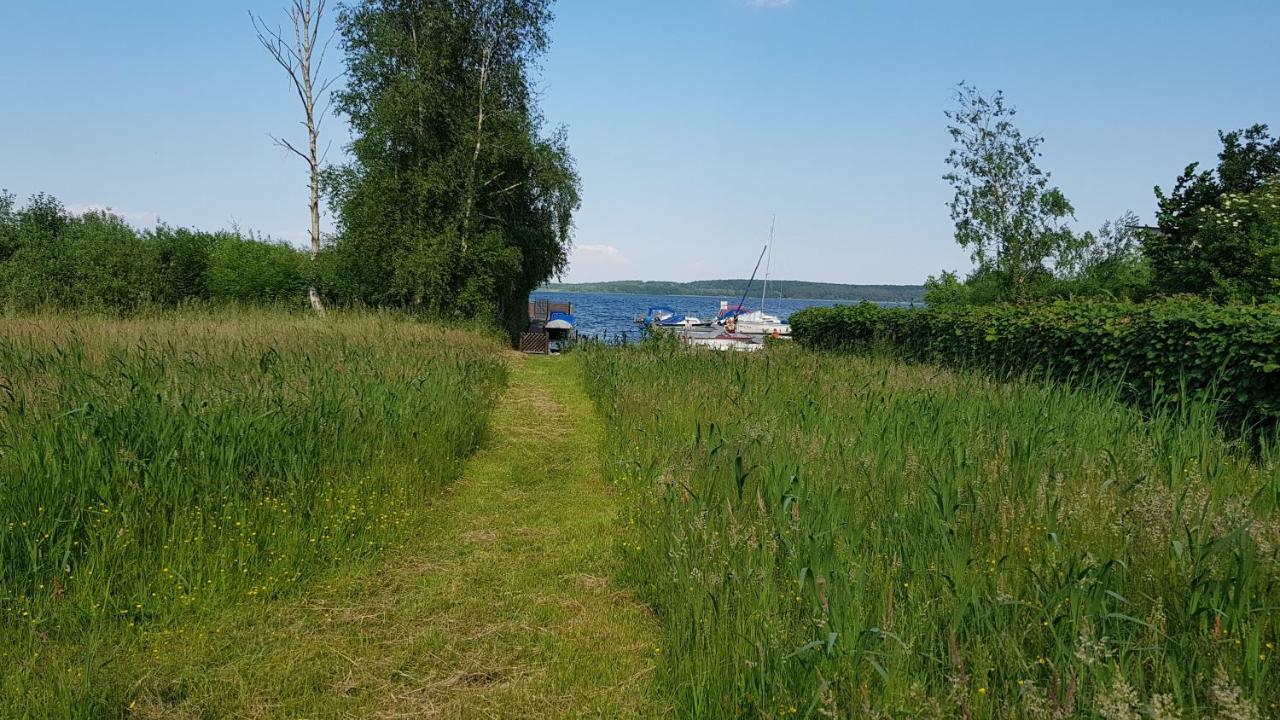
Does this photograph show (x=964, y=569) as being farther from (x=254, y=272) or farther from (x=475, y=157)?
(x=254, y=272)

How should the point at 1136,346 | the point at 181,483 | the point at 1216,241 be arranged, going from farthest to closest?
the point at 1216,241 → the point at 1136,346 → the point at 181,483

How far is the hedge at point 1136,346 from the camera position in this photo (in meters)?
6.13

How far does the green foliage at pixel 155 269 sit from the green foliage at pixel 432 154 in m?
2.21

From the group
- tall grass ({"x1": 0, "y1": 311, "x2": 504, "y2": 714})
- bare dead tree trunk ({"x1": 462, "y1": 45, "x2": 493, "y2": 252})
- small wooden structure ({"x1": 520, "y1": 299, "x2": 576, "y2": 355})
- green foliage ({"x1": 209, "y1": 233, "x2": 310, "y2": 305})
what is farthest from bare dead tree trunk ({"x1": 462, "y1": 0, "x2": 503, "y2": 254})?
tall grass ({"x1": 0, "y1": 311, "x2": 504, "y2": 714})

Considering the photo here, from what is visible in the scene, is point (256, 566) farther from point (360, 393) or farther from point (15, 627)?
point (360, 393)

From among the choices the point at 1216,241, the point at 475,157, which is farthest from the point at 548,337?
the point at 1216,241

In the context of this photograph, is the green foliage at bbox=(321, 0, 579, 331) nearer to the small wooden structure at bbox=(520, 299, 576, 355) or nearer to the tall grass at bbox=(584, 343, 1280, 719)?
the small wooden structure at bbox=(520, 299, 576, 355)

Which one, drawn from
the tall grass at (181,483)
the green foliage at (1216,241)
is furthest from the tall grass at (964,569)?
the green foliage at (1216,241)

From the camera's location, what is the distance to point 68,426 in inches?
183

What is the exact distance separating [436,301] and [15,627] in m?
18.9

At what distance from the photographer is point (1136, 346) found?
7.56m

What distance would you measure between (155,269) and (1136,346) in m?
26.3

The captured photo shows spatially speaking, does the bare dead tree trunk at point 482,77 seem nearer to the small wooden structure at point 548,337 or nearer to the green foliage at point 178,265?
the small wooden structure at point 548,337

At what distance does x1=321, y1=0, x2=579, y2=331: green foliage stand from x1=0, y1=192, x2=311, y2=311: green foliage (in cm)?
221
